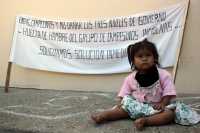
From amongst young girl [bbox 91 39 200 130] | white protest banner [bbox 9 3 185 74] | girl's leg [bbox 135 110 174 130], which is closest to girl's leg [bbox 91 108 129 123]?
young girl [bbox 91 39 200 130]

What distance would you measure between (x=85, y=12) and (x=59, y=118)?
84.8 inches

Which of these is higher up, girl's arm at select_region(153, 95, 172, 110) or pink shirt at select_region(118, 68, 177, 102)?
pink shirt at select_region(118, 68, 177, 102)

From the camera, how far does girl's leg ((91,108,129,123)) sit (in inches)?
68.9

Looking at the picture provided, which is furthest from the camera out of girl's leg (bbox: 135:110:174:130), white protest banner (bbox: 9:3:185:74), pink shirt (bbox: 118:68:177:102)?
white protest banner (bbox: 9:3:185:74)

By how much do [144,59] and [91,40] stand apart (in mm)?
1850

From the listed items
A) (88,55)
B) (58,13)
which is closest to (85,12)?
(58,13)

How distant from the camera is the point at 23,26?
3.72 meters

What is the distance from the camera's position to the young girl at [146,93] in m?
1.75

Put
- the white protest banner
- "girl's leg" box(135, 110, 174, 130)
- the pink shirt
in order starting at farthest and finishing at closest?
the white protest banner, the pink shirt, "girl's leg" box(135, 110, 174, 130)

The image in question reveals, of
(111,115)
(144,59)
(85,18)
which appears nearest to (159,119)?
(111,115)

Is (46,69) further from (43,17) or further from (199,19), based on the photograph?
(199,19)

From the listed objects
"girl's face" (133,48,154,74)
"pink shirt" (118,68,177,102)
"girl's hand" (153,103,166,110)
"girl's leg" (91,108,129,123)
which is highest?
"girl's face" (133,48,154,74)

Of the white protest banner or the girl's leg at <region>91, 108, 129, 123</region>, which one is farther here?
the white protest banner

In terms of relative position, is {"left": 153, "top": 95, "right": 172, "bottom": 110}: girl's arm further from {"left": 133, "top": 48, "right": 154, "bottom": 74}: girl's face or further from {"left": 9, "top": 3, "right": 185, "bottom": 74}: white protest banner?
{"left": 9, "top": 3, "right": 185, "bottom": 74}: white protest banner
